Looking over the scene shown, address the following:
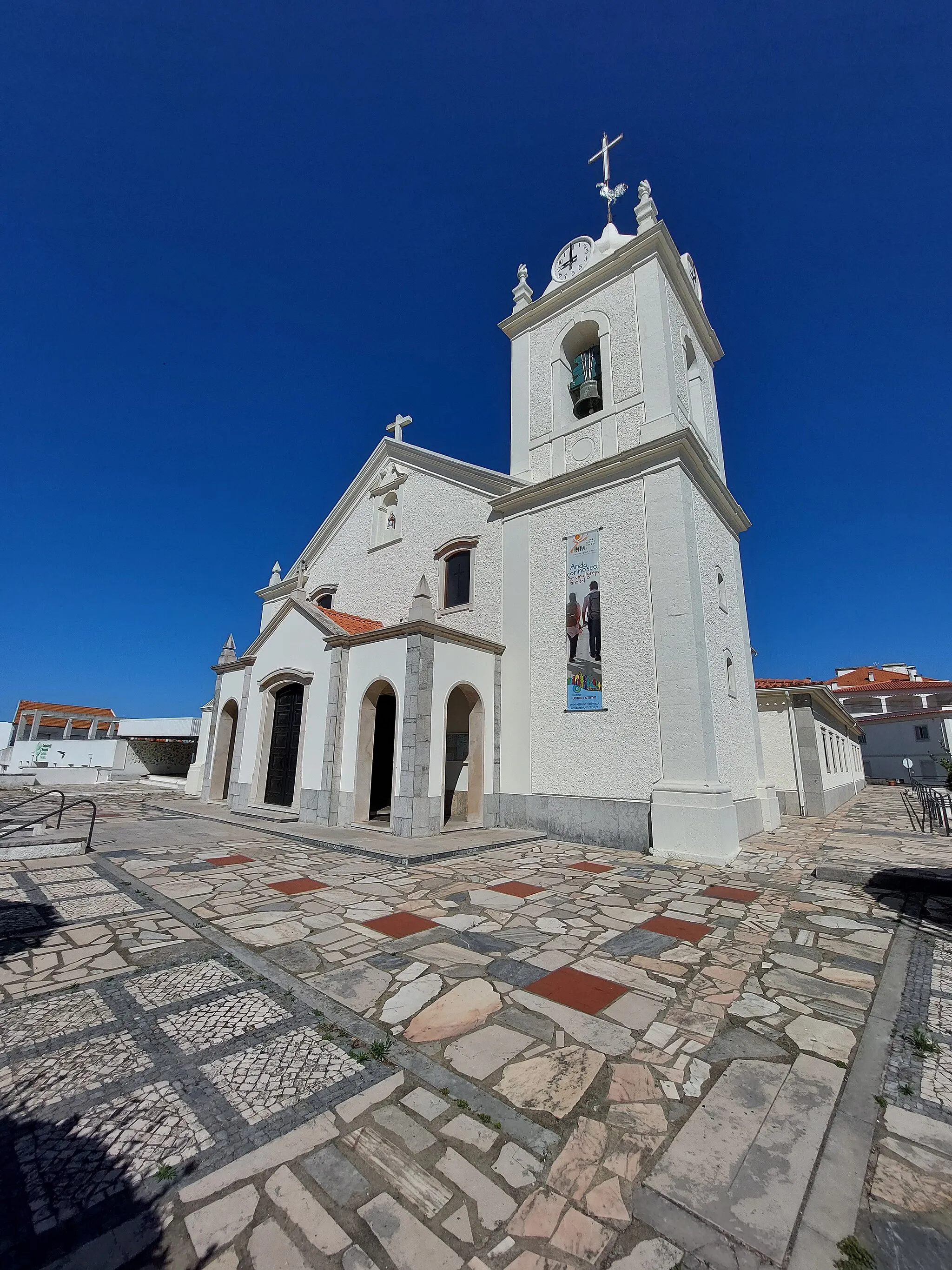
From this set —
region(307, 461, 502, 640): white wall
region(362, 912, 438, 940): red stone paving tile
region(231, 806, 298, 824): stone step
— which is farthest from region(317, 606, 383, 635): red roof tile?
region(362, 912, 438, 940): red stone paving tile

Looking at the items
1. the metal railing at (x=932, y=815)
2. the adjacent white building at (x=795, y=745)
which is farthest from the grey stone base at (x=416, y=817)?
the metal railing at (x=932, y=815)

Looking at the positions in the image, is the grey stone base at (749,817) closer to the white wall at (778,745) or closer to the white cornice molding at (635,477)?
the white wall at (778,745)

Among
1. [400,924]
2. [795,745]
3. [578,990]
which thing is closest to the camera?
[578,990]

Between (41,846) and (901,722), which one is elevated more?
(901,722)

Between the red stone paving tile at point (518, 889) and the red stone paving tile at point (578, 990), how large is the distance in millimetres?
2032

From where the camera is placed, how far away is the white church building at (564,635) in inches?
351

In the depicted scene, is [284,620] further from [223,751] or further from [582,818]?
[582,818]

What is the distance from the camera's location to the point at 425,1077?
8.18 ft

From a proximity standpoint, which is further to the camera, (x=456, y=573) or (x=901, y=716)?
(x=901, y=716)

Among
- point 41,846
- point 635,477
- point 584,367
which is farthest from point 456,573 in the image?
point 41,846

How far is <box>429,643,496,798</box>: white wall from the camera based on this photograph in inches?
369

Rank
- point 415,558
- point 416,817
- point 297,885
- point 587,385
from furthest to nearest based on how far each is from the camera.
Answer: point 415,558 < point 587,385 < point 416,817 < point 297,885

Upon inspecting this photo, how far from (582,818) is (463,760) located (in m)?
3.18

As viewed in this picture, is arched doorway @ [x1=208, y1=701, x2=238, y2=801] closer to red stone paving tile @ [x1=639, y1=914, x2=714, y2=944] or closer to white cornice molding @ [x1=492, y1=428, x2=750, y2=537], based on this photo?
white cornice molding @ [x1=492, y1=428, x2=750, y2=537]
